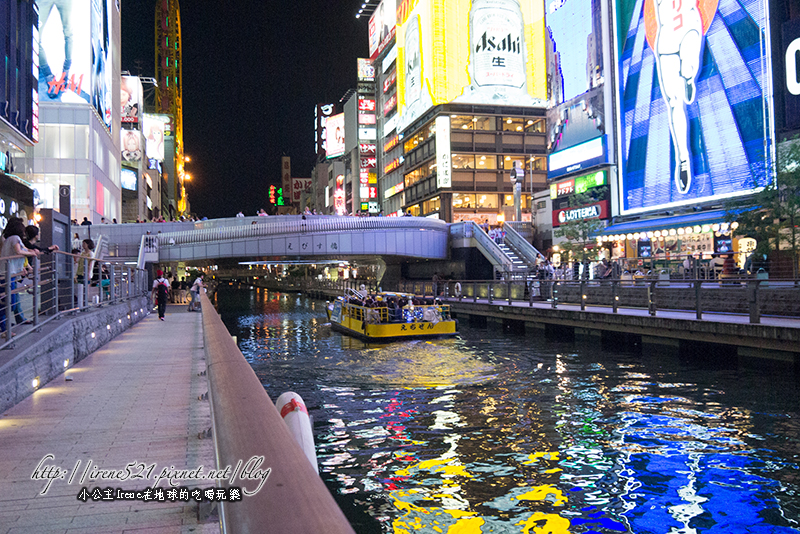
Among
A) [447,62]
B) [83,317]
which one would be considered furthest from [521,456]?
[447,62]

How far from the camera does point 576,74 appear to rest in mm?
65625

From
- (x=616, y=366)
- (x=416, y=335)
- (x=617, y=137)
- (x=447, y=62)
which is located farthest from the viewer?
(x=447, y=62)

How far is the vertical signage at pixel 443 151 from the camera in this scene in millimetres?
81375

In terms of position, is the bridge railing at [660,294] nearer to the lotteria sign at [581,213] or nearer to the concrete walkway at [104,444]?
the concrete walkway at [104,444]

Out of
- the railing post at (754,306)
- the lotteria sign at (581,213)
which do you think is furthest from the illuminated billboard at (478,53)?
the railing post at (754,306)

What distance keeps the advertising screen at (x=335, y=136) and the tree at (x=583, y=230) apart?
3642 inches

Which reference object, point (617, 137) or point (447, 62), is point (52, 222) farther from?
point (447, 62)

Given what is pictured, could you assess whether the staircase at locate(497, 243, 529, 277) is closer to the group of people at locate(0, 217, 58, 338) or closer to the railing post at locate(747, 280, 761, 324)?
the railing post at locate(747, 280, 761, 324)

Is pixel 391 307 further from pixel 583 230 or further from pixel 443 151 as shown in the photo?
pixel 443 151

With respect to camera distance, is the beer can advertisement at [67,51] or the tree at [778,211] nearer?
the tree at [778,211]

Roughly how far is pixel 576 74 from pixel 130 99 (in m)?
62.1

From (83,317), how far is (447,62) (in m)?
76.8

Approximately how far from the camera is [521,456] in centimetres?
962

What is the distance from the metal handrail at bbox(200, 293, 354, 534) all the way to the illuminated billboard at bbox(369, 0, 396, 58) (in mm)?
107993
